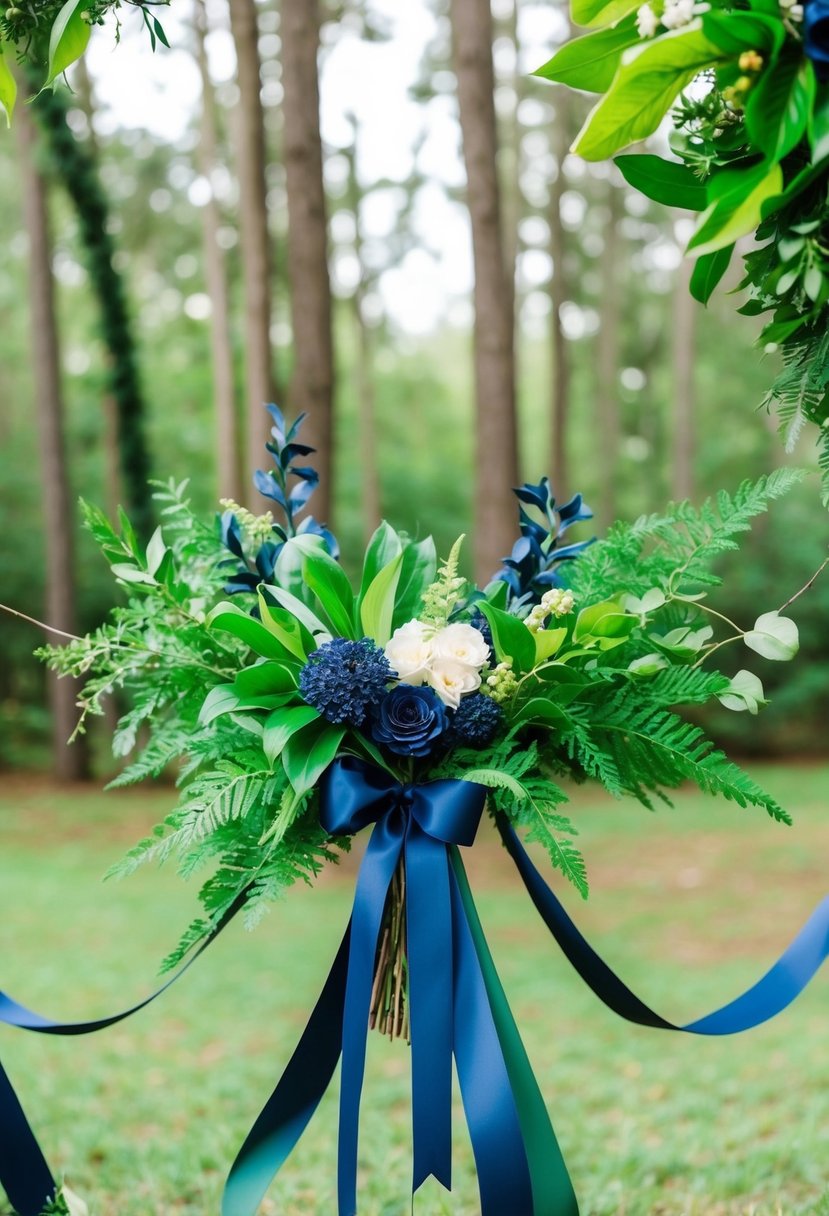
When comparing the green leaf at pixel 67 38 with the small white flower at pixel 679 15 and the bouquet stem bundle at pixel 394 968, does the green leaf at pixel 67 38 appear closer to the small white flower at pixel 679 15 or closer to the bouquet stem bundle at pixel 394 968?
the small white flower at pixel 679 15

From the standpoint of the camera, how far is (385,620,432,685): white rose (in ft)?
5.35

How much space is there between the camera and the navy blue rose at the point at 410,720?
1.59 metres

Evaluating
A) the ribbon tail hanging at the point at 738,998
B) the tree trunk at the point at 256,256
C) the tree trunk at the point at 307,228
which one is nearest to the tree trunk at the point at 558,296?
the tree trunk at the point at 256,256

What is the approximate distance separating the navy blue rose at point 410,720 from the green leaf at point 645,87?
0.77m

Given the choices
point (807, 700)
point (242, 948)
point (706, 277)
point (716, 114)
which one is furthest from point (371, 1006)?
point (807, 700)

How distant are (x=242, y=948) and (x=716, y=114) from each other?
6.84 meters

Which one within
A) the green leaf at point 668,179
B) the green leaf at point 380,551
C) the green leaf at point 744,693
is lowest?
the green leaf at point 744,693

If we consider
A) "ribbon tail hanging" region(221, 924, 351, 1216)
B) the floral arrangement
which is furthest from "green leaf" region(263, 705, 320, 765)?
the floral arrangement

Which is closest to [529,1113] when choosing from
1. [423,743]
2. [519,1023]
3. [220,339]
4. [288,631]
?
[423,743]

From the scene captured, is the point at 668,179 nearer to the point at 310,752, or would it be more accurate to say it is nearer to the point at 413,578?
the point at 413,578

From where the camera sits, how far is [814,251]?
133cm

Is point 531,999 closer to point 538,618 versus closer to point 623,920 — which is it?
point 623,920

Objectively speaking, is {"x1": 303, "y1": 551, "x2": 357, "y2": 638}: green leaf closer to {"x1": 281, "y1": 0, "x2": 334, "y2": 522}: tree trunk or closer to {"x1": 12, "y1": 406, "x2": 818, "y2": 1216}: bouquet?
{"x1": 12, "y1": 406, "x2": 818, "y2": 1216}: bouquet

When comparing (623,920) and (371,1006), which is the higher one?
(371,1006)
